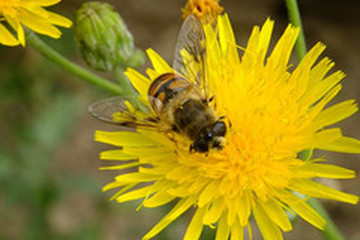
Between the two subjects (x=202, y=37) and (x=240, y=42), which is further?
(x=240, y=42)

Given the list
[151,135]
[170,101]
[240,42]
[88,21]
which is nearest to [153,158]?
[151,135]

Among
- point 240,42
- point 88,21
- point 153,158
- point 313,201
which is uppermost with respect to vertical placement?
point 240,42

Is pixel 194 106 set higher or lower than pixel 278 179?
higher

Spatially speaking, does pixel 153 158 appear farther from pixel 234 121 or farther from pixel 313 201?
pixel 313 201

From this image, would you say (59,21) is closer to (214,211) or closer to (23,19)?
(23,19)

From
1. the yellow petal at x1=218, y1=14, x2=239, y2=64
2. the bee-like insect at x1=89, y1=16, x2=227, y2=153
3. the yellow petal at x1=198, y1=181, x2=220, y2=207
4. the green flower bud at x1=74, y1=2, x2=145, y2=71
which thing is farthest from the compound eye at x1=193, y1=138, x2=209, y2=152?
the green flower bud at x1=74, y1=2, x2=145, y2=71

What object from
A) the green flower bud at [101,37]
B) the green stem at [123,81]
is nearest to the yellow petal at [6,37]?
the green flower bud at [101,37]

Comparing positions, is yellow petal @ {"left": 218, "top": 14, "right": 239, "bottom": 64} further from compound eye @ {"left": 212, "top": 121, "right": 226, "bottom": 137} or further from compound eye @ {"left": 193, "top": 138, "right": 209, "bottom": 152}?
compound eye @ {"left": 193, "top": 138, "right": 209, "bottom": 152}
